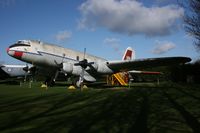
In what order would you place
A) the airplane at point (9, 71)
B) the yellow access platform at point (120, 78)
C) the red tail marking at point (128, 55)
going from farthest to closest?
1. the airplane at point (9, 71)
2. the red tail marking at point (128, 55)
3. the yellow access platform at point (120, 78)

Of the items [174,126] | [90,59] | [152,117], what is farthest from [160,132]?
[90,59]

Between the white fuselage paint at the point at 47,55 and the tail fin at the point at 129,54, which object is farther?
the tail fin at the point at 129,54

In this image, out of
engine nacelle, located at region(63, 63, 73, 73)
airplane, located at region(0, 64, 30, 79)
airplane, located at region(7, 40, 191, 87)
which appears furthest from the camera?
airplane, located at region(0, 64, 30, 79)

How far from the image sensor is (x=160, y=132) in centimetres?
780

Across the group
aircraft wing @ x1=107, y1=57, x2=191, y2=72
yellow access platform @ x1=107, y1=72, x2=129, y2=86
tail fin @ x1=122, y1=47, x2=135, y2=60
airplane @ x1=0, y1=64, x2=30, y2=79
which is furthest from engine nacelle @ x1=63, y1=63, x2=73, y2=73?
airplane @ x1=0, y1=64, x2=30, y2=79

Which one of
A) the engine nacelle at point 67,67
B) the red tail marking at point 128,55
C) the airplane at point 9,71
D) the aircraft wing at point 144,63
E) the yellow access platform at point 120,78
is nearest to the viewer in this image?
the aircraft wing at point 144,63

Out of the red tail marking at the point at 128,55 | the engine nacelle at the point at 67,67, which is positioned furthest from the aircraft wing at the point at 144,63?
the red tail marking at the point at 128,55

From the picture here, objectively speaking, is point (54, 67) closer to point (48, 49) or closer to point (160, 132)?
point (48, 49)

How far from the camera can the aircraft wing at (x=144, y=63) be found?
90.0 feet

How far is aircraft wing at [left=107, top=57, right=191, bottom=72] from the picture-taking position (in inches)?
1080

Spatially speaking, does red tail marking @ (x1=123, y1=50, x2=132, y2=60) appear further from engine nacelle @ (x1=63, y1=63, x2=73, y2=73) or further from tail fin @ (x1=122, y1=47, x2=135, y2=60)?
engine nacelle @ (x1=63, y1=63, x2=73, y2=73)

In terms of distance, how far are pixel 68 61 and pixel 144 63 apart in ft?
25.2

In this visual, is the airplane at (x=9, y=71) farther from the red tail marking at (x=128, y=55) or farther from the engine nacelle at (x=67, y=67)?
the engine nacelle at (x=67, y=67)

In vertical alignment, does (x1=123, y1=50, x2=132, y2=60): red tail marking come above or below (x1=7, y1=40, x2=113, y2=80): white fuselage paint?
above
